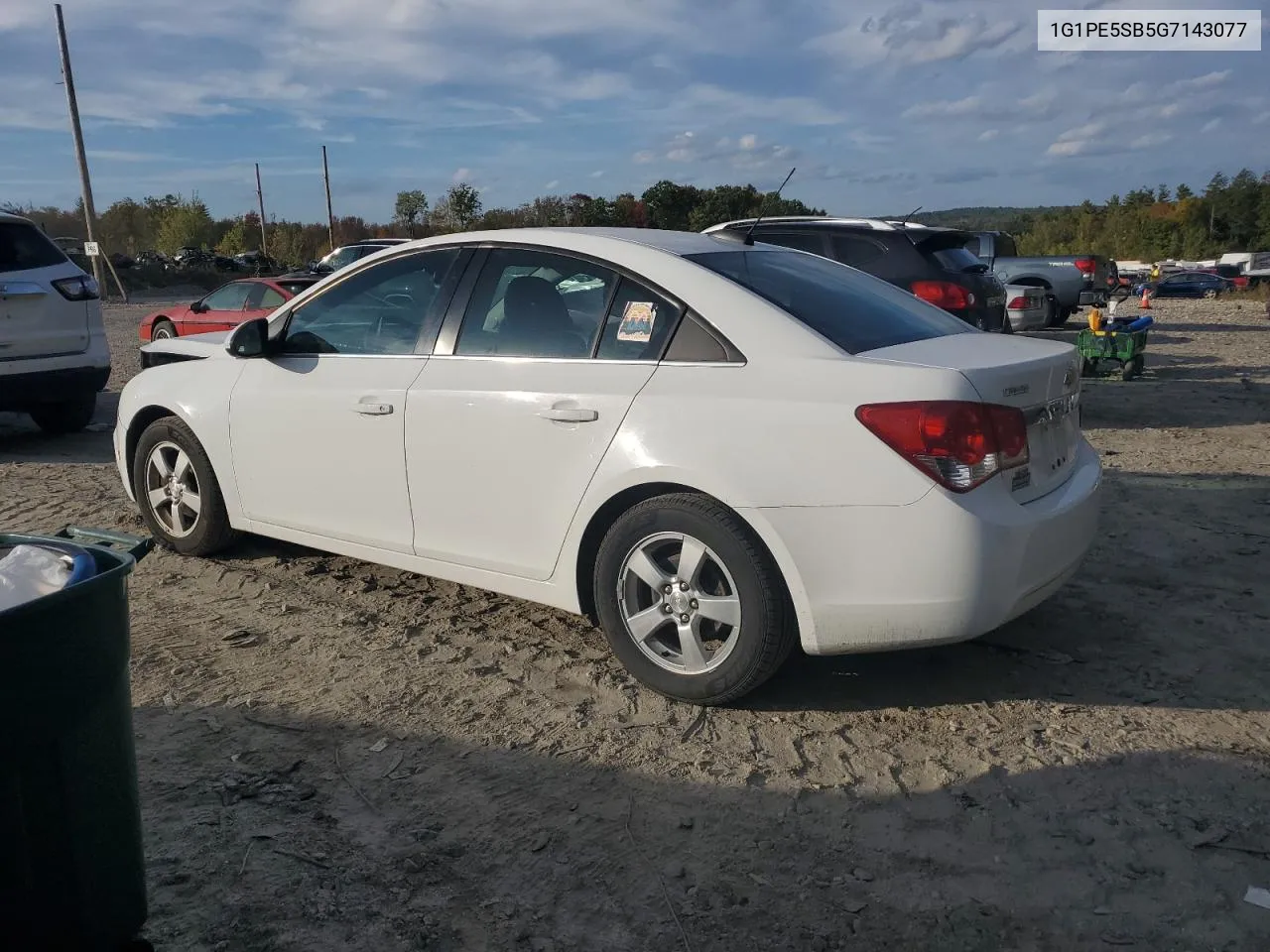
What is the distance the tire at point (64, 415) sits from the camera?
9152mm

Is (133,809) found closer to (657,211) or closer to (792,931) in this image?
(792,931)

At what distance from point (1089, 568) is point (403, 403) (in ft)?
10.9

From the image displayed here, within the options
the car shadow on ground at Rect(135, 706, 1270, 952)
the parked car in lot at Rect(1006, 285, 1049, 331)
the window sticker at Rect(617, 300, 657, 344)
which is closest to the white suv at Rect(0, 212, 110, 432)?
the car shadow on ground at Rect(135, 706, 1270, 952)

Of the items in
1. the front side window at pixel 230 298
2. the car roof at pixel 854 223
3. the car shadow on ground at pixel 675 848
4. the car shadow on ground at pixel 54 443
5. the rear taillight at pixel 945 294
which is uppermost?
the car roof at pixel 854 223

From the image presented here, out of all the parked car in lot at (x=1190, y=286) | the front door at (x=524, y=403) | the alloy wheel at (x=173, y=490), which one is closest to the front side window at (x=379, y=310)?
the front door at (x=524, y=403)

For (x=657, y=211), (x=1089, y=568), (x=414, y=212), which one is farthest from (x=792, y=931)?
(x=414, y=212)

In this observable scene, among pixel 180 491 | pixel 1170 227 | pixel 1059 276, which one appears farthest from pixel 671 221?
pixel 1170 227

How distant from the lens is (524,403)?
3.91 meters

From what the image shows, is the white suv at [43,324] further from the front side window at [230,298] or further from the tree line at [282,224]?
the tree line at [282,224]

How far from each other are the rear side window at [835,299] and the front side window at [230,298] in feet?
37.1

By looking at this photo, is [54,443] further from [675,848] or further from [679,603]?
[675,848]

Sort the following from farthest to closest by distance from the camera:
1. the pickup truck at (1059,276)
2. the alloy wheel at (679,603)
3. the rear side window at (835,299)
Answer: the pickup truck at (1059,276) < the rear side window at (835,299) < the alloy wheel at (679,603)

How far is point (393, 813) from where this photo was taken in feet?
9.98

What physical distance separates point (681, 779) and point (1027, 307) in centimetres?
1164
